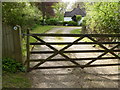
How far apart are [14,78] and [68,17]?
4386 cm

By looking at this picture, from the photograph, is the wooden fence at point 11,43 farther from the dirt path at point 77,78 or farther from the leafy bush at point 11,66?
the dirt path at point 77,78

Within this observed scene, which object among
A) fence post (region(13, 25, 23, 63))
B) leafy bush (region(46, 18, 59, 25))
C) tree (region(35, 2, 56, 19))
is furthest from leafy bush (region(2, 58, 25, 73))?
leafy bush (region(46, 18, 59, 25))

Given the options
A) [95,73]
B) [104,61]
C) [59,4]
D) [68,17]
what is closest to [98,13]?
[104,61]

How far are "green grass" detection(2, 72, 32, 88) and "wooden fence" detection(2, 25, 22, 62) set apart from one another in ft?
2.72

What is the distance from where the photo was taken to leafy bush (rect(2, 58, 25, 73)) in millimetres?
4902

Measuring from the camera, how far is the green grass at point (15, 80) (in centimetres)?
403

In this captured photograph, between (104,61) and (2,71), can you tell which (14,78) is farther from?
(104,61)

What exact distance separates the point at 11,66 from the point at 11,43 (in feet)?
2.69

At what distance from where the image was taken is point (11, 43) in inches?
208

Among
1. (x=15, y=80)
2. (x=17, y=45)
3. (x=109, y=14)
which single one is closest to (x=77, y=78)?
(x=15, y=80)

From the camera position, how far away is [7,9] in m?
7.88

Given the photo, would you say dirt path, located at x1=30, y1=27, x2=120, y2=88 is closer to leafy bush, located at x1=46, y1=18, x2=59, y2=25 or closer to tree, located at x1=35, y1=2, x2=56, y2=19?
tree, located at x1=35, y1=2, x2=56, y2=19

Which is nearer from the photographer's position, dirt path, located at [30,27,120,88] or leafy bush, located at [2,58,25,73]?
dirt path, located at [30,27,120,88]

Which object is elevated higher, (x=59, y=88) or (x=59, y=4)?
(x=59, y=4)
